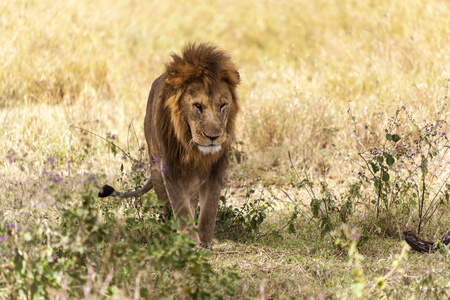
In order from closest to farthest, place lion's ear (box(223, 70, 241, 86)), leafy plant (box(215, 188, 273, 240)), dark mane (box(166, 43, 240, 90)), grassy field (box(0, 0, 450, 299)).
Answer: grassy field (box(0, 0, 450, 299)), dark mane (box(166, 43, 240, 90)), lion's ear (box(223, 70, 241, 86)), leafy plant (box(215, 188, 273, 240))

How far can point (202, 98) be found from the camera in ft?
12.8

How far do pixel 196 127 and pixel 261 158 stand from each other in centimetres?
274

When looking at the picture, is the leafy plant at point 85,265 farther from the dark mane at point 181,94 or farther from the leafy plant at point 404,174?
the leafy plant at point 404,174

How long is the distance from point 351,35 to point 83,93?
5432 millimetres

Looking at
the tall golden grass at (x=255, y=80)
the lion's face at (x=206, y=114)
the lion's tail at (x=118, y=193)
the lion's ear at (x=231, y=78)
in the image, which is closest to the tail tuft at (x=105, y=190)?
the lion's tail at (x=118, y=193)

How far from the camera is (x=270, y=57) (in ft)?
40.4

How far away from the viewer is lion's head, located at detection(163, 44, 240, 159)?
12.7 ft

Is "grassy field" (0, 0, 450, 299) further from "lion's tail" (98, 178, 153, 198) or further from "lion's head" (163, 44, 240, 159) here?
"lion's head" (163, 44, 240, 159)

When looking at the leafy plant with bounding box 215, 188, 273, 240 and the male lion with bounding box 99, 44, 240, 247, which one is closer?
the male lion with bounding box 99, 44, 240, 247

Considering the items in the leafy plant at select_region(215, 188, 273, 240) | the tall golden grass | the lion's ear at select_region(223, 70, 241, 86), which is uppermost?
the tall golden grass

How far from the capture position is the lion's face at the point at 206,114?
3.84m

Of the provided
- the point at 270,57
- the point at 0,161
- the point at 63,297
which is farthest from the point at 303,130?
the point at 270,57

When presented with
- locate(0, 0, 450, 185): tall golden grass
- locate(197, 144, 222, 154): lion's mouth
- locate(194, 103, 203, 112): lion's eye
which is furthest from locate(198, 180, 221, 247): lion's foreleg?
locate(0, 0, 450, 185): tall golden grass

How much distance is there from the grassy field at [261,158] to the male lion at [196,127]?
296 millimetres
